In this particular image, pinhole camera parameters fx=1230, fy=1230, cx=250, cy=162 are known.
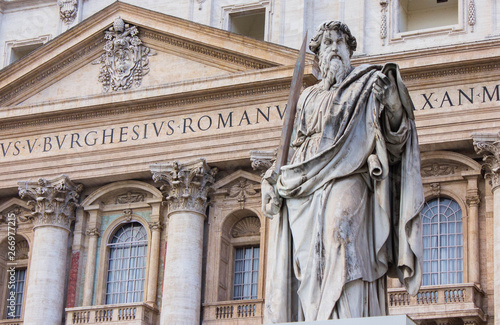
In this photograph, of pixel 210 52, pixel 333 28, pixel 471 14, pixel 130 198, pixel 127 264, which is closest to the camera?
pixel 333 28

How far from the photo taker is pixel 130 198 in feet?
93.4

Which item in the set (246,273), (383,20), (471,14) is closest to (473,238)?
(471,14)

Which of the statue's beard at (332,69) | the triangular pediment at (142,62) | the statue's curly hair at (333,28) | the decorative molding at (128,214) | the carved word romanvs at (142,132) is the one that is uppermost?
the triangular pediment at (142,62)

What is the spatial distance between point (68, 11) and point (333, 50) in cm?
2427

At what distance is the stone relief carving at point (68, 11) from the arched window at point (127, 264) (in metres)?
5.93

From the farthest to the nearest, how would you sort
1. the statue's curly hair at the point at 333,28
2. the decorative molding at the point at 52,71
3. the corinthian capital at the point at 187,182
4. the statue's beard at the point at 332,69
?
the decorative molding at the point at 52,71 < the corinthian capital at the point at 187,182 < the statue's curly hair at the point at 333,28 < the statue's beard at the point at 332,69

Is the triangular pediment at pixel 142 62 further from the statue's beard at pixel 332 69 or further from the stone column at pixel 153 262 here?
the statue's beard at pixel 332 69

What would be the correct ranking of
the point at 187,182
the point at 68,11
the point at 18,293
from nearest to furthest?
the point at 187,182 < the point at 18,293 < the point at 68,11

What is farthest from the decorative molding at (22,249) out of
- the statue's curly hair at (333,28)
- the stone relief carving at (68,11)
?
the statue's curly hair at (333,28)

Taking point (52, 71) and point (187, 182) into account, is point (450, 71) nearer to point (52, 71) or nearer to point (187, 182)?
point (187, 182)

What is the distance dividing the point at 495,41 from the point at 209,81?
630cm

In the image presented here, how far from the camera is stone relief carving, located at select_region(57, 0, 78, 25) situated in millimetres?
31141

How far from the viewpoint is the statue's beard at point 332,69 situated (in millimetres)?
7609

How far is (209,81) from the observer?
27188 millimetres
